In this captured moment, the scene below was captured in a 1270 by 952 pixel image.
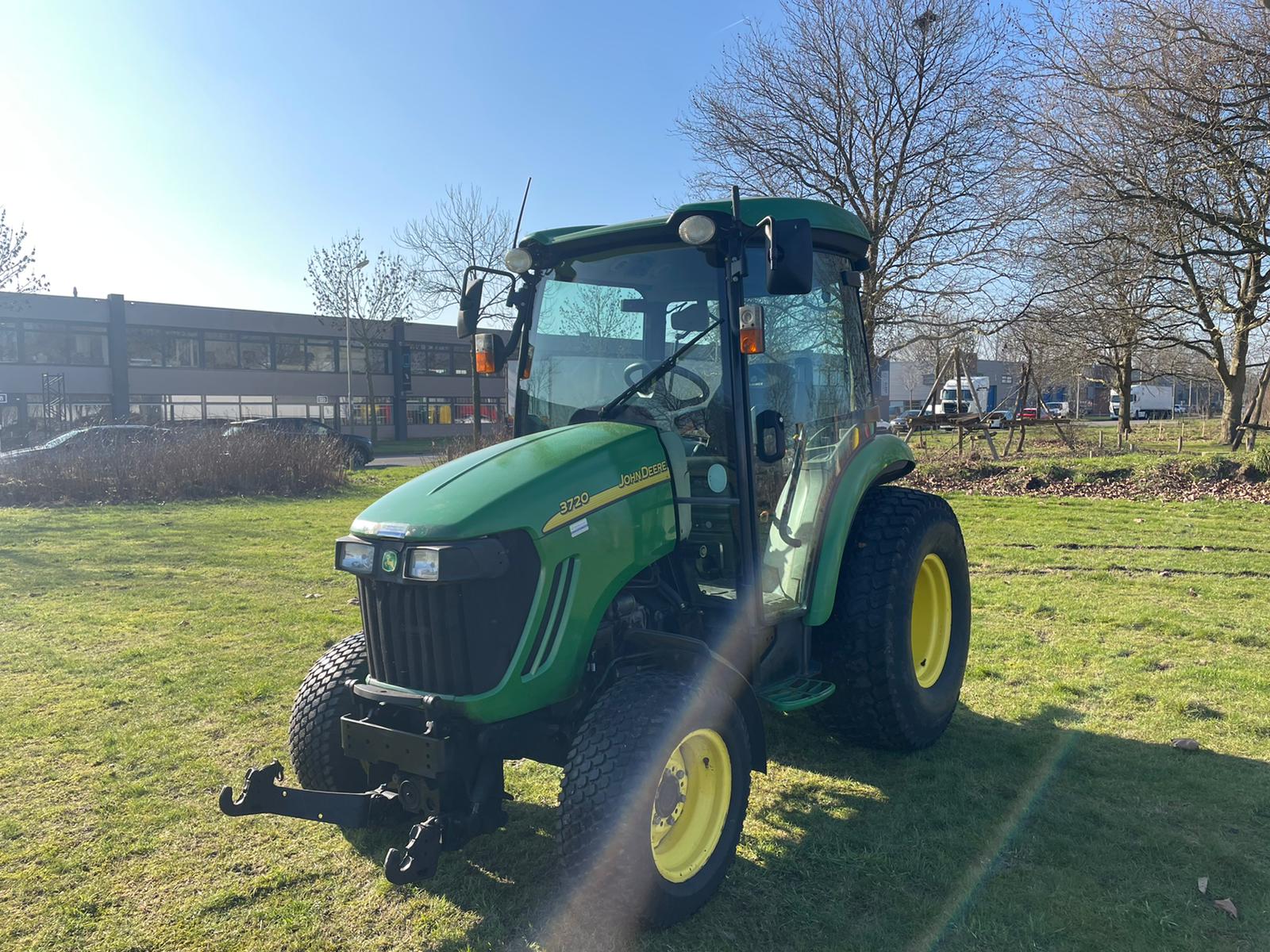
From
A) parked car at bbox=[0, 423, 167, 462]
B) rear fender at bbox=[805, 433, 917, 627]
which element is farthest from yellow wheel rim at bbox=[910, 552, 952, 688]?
parked car at bbox=[0, 423, 167, 462]

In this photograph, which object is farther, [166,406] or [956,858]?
[166,406]

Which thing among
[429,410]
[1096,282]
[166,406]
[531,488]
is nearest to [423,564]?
[531,488]

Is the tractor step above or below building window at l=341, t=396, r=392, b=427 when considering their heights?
below

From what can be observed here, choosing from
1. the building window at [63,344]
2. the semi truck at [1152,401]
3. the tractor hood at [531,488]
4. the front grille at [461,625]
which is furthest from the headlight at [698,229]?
the semi truck at [1152,401]

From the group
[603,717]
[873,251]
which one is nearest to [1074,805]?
[603,717]

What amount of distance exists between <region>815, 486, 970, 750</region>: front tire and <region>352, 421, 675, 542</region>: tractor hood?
1.08m

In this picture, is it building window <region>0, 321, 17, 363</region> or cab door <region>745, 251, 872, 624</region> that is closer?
cab door <region>745, 251, 872, 624</region>

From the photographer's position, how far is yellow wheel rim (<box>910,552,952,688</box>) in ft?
15.1

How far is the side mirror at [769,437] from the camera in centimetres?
356

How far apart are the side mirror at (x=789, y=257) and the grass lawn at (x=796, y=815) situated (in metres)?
2.08

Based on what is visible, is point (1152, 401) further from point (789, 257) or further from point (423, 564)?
point (423, 564)

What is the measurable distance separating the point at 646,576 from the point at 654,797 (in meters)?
0.91

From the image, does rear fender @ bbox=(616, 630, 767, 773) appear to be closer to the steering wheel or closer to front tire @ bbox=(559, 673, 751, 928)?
front tire @ bbox=(559, 673, 751, 928)

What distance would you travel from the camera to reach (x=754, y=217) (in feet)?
11.7
